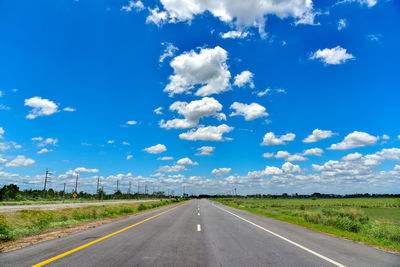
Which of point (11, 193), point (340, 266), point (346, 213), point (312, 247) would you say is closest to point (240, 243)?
point (312, 247)

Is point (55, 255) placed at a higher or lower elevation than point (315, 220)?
higher

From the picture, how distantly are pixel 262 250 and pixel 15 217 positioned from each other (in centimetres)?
1950

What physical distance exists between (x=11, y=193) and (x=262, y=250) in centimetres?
9701

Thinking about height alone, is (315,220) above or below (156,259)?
below

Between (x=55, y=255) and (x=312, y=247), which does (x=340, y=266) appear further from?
(x=55, y=255)

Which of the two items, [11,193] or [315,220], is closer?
[315,220]

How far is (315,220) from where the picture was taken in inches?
695

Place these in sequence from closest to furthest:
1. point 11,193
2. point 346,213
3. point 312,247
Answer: point 312,247 → point 346,213 → point 11,193

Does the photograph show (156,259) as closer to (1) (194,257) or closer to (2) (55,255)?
(1) (194,257)

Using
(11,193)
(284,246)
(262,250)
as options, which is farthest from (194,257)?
(11,193)

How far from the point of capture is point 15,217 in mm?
17703

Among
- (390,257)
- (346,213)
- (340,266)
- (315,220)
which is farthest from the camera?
(346,213)

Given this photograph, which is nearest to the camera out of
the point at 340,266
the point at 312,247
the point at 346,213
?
the point at 340,266

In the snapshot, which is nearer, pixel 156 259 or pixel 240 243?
pixel 156 259
